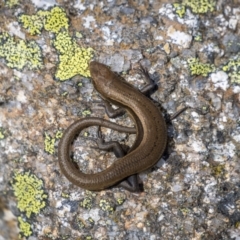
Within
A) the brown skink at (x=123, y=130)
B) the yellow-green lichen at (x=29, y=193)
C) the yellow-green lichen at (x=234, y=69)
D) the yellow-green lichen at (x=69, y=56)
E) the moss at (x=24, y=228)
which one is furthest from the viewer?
the moss at (x=24, y=228)

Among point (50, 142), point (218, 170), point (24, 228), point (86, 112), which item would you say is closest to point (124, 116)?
point (86, 112)

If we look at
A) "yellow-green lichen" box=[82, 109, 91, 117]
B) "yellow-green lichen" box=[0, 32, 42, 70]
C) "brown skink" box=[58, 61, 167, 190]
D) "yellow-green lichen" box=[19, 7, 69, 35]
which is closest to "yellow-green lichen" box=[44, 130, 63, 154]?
"brown skink" box=[58, 61, 167, 190]

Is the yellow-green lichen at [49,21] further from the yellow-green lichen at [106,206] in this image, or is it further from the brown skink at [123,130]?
the yellow-green lichen at [106,206]

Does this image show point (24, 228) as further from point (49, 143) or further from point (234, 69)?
point (234, 69)

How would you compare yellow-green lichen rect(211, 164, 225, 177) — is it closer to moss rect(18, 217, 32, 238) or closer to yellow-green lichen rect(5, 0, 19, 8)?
moss rect(18, 217, 32, 238)

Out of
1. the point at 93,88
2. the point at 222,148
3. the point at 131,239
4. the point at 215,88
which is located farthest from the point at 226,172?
the point at 93,88

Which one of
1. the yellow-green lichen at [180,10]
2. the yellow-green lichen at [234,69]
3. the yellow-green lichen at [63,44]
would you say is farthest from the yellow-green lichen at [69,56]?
the yellow-green lichen at [234,69]

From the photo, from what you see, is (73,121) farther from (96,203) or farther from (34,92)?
(96,203)
